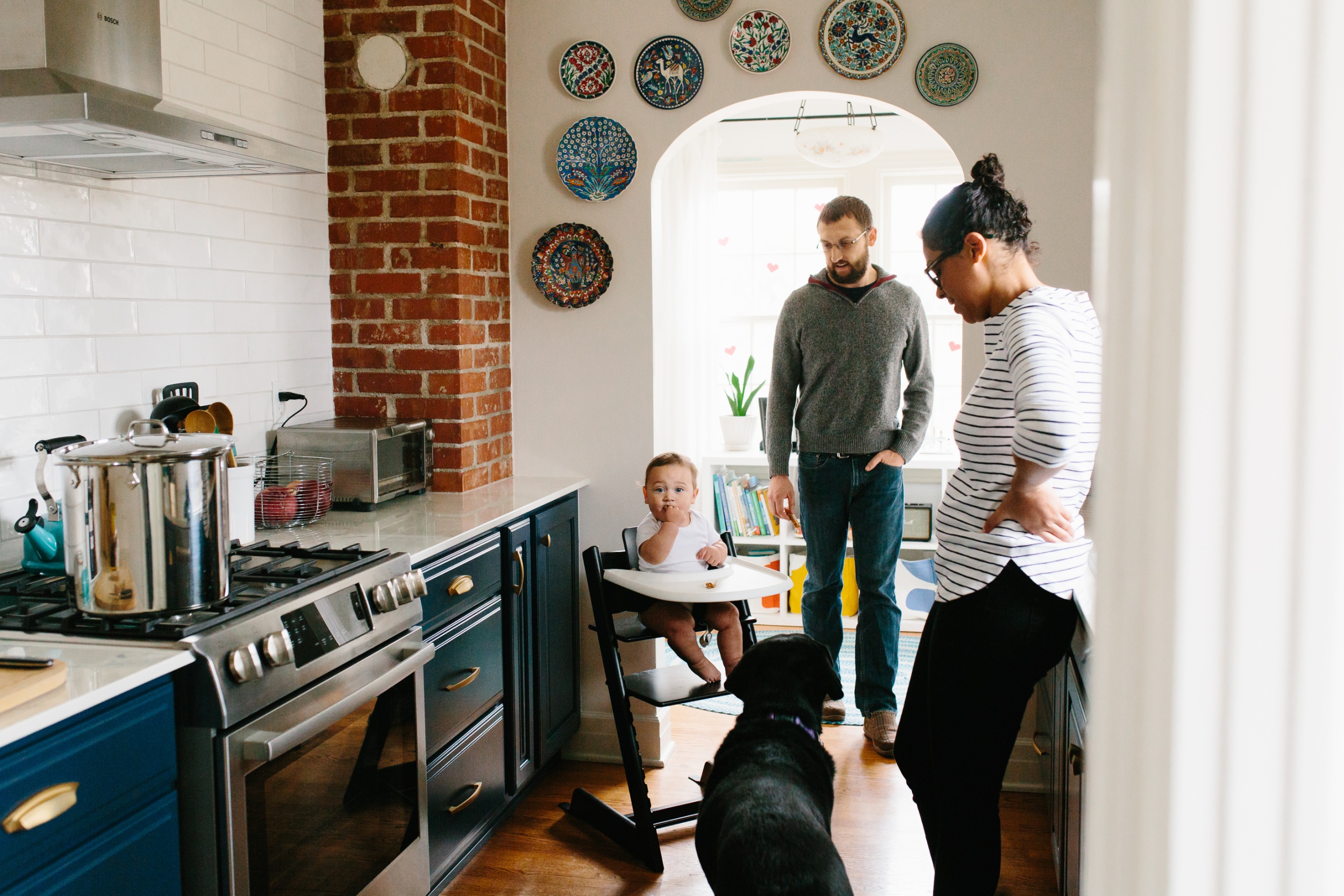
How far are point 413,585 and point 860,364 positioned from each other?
1.70 meters

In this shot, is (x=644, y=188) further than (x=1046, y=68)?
Yes

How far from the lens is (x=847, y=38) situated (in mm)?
3133

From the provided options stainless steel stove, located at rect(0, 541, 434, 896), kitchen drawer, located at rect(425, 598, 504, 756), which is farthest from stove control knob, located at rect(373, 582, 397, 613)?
kitchen drawer, located at rect(425, 598, 504, 756)

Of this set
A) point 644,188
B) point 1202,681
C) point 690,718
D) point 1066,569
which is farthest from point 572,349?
point 1202,681

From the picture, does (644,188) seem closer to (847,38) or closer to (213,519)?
(847,38)

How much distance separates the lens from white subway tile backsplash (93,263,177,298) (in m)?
2.27

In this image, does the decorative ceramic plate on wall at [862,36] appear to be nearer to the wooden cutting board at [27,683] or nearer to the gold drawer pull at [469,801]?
the gold drawer pull at [469,801]

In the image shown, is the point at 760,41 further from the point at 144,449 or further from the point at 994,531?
the point at 144,449

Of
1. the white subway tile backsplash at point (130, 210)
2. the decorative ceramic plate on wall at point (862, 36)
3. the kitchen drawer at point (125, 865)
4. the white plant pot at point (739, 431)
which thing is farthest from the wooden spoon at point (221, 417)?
the white plant pot at point (739, 431)

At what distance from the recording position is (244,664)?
1632 mm

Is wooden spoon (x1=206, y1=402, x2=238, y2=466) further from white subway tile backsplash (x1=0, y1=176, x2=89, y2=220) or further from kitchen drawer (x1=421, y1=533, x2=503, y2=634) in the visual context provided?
kitchen drawer (x1=421, y1=533, x2=503, y2=634)

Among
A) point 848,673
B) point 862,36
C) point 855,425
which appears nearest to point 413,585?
point 855,425

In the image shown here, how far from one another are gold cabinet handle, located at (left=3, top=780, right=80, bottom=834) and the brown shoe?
8.44 ft

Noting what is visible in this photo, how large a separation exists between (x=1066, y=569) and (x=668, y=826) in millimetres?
1574
